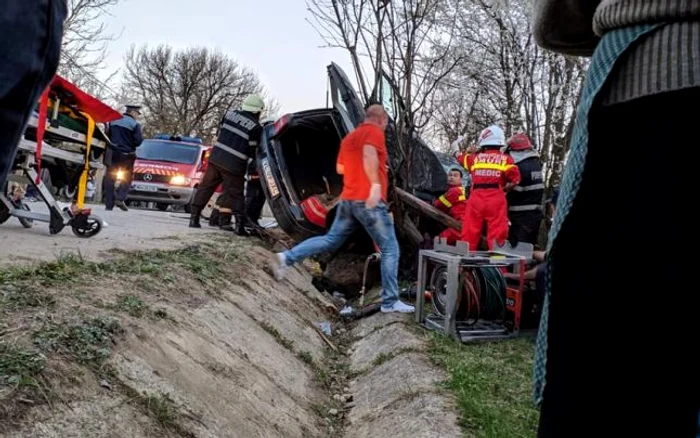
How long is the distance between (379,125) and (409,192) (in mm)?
2189

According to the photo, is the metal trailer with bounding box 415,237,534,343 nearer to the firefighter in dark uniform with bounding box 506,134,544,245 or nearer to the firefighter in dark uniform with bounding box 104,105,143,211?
the firefighter in dark uniform with bounding box 506,134,544,245

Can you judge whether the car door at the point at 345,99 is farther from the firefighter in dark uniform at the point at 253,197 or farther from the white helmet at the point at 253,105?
the firefighter in dark uniform at the point at 253,197

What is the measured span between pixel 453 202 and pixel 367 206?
238 centimetres

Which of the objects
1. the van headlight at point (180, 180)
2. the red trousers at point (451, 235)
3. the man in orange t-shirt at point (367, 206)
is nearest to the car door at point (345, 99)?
the man in orange t-shirt at point (367, 206)

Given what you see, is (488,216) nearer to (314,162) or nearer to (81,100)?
(314,162)

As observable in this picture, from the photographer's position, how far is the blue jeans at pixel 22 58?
805 mm

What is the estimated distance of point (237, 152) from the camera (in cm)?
867

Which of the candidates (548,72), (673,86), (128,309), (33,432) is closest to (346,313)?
(128,309)

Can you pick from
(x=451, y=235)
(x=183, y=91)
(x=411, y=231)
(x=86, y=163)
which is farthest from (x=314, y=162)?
(x=183, y=91)

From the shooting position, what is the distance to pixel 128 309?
2918mm

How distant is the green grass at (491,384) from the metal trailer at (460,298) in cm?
15

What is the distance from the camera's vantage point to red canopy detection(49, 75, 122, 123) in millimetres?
5617

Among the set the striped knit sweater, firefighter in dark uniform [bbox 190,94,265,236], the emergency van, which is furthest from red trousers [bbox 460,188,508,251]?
the emergency van

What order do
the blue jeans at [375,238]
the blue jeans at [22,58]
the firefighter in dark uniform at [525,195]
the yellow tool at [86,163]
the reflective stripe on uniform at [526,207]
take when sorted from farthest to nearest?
the reflective stripe on uniform at [526,207], the firefighter in dark uniform at [525,195], the yellow tool at [86,163], the blue jeans at [375,238], the blue jeans at [22,58]
